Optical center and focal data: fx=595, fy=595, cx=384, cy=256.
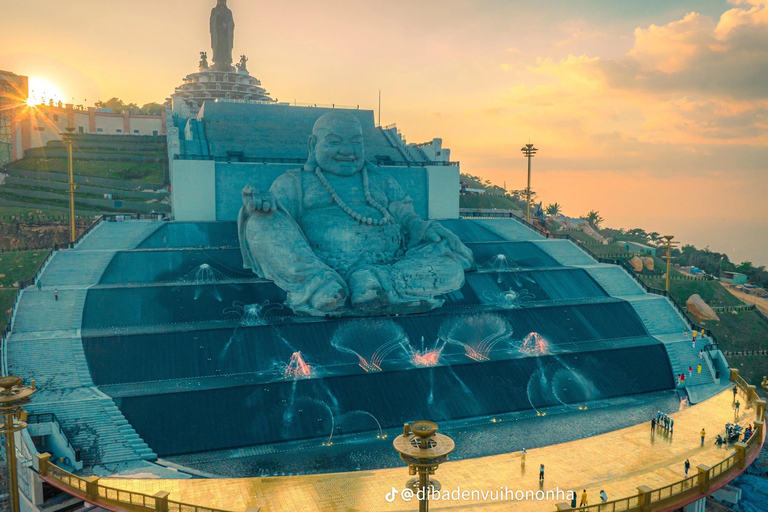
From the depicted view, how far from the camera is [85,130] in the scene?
6938 centimetres

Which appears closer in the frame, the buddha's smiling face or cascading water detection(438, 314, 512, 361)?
cascading water detection(438, 314, 512, 361)

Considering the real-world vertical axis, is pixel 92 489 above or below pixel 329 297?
below

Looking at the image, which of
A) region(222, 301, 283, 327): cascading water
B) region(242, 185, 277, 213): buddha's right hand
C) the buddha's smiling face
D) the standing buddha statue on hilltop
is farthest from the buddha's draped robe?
the standing buddha statue on hilltop

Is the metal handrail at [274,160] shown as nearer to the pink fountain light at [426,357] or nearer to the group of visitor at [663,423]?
the pink fountain light at [426,357]

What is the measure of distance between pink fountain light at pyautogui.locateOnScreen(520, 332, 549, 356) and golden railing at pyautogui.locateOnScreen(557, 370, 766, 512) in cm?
735

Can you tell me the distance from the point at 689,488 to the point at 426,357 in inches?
366

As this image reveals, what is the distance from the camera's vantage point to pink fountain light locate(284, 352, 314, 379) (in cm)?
1927

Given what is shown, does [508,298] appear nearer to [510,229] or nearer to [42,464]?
[510,229]

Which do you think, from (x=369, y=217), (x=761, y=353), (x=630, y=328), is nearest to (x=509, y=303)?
(x=630, y=328)

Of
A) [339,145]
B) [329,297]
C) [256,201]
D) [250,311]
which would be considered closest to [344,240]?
[329,297]

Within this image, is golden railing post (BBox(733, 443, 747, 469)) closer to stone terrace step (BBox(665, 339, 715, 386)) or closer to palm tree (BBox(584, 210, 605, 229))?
stone terrace step (BBox(665, 339, 715, 386))

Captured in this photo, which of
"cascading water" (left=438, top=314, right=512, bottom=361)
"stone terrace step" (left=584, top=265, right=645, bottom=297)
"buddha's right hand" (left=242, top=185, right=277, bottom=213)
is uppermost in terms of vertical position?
"buddha's right hand" (left=242, top=185, right=277, bottom=213)

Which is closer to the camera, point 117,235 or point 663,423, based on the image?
point 663,423

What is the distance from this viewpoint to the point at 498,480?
14.5m
